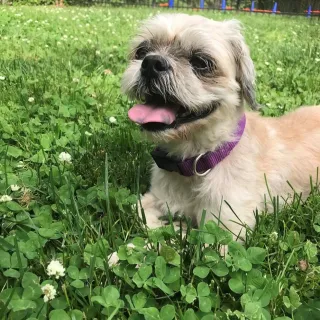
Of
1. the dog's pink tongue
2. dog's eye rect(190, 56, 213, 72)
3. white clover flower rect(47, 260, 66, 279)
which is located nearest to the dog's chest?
the dog's pink tongue

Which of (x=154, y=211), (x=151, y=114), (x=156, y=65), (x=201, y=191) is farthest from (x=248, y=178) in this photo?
(x=156, y=65)

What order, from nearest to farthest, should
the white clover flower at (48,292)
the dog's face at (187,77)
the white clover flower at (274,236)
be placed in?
1. the white clover flower at (48,292)
2. the white clover flower at (274,236)
3. the dog's face at (187,77)

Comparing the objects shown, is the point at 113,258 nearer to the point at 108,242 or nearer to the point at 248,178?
the point at 108,242

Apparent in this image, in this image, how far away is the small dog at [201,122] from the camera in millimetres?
2535

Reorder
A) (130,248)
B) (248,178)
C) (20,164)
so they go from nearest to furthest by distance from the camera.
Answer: (130,248), (248,178), (20,164)

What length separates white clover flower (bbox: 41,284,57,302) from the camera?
67.8 inches

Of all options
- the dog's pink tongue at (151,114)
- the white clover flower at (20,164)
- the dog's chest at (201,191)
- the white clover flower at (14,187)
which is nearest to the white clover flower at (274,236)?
the dog's chest at (201,191)

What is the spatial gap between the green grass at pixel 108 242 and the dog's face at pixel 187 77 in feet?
1.67

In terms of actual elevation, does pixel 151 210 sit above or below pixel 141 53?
below

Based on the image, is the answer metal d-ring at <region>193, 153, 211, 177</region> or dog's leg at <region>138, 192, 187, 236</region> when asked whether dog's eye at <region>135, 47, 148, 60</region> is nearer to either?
metal d-ring at <region>193, 153, 211, 177</region>

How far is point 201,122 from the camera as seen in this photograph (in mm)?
2572

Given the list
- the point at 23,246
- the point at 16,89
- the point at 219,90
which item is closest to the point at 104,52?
the point at 16,89

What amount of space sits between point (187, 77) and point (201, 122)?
29 cm

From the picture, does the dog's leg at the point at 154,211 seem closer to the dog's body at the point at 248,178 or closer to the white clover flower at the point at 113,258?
the dog's body at the point at 248,178
